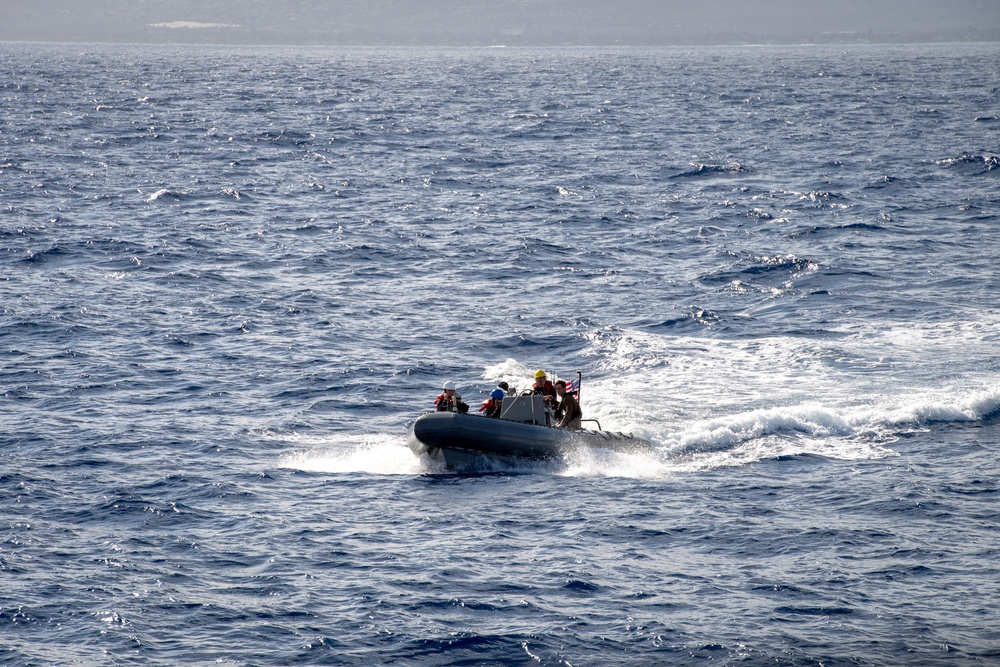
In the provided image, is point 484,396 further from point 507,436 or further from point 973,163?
point 973,163

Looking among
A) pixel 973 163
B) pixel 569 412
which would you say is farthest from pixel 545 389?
pixel 973 163

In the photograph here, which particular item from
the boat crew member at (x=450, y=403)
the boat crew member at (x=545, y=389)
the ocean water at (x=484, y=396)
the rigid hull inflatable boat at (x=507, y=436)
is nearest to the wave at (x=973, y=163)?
the ocean water at (x=484, y=396)

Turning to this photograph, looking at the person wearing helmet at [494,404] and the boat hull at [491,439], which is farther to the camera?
the person wearing helmet at [494,404]

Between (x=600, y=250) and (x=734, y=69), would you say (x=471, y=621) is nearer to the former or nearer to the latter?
(x=600, y=250)

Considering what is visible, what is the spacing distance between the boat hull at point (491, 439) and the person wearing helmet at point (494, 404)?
702mm

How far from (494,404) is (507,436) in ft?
3.39

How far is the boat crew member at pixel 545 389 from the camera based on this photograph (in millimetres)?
25859

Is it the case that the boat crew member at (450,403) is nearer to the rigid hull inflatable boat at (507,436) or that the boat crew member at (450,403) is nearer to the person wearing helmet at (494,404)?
the person wearing helmet at (494,404)

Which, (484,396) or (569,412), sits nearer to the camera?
(569,412)

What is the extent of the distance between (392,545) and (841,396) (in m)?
12.7

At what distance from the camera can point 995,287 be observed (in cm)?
3697

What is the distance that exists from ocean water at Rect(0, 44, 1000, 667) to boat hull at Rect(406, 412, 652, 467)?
0.37 meters

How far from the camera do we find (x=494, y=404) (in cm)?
2523

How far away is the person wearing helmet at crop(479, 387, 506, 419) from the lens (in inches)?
987
